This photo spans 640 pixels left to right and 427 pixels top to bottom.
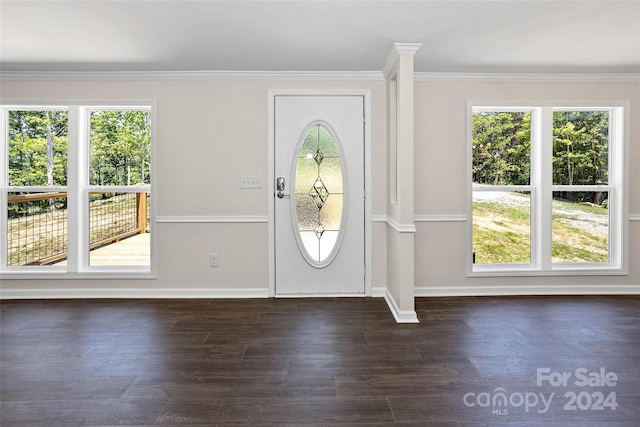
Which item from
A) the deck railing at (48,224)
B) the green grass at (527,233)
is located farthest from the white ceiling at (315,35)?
the green grass at (527,233)

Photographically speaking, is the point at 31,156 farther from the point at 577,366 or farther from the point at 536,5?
the point at 577,366

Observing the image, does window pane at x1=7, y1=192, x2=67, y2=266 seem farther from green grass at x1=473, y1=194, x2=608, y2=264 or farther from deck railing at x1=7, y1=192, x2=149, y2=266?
green grass at x1=473, y1=194, x2=608, y2=264

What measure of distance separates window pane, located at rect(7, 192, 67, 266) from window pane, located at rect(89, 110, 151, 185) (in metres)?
0.46

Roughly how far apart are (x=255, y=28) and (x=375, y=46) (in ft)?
3.23

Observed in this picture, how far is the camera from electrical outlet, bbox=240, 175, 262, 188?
13.4ft

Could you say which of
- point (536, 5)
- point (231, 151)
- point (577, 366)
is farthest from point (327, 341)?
point (536, 5)

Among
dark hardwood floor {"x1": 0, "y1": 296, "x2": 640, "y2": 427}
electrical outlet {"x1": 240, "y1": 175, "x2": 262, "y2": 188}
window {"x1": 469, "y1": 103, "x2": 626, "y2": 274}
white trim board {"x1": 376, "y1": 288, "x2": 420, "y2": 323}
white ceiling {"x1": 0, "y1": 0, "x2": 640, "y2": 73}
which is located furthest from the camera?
window {"x1": 469, "y1": 103, "x2": 626, "y2": 274}

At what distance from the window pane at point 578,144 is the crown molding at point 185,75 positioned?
6.44 feet

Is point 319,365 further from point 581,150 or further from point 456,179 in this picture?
point 581,150

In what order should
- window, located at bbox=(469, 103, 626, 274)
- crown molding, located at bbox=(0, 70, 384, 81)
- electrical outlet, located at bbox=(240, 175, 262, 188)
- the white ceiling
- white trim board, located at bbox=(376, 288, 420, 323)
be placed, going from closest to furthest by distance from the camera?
the white ceiling
white trim board, located at bbox=(376, 288, 420, 323)
crown molding, located at bbox=(0, 70, 384, 81)
electrical outlet, located at bbox=(240, 175, 262, 188)
window, located at bbox=(469, 103, 626, 274)

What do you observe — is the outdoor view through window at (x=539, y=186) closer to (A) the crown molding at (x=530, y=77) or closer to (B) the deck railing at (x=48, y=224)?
(A) the crown molding at (x=530, y=77)

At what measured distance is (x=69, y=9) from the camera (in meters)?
2.64

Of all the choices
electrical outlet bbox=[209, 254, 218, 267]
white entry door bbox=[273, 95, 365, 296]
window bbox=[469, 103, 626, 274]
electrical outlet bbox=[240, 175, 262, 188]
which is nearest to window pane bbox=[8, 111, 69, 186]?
electrical outlet bbox=[209, 254, 218, 267]

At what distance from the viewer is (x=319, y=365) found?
251 centimetres
